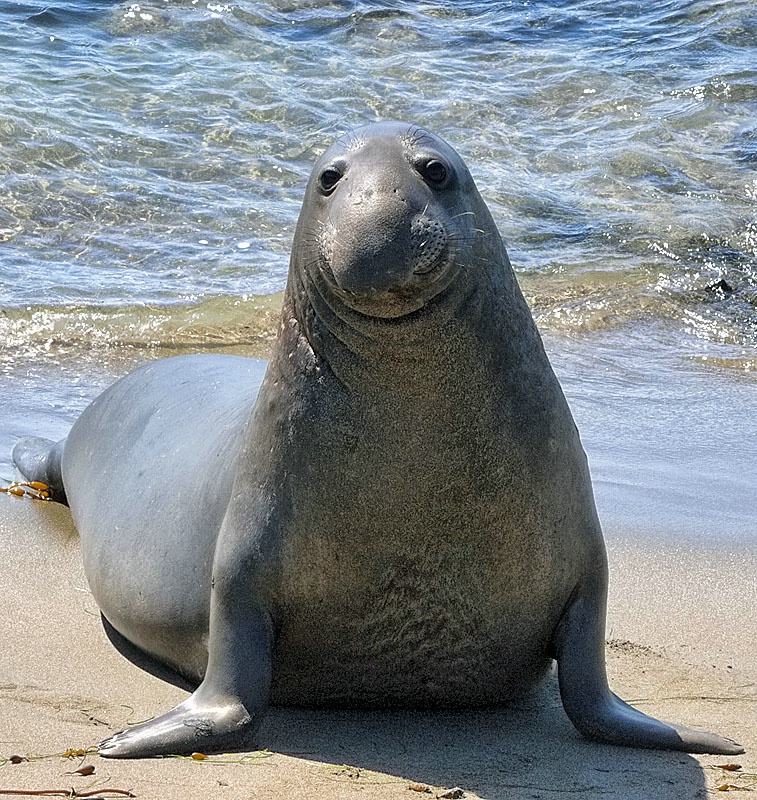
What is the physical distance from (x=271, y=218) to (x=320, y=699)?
7.98m

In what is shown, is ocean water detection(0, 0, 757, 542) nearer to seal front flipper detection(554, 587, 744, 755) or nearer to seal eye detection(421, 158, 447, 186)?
seal front flipper detection(554, 587, 744, 755)

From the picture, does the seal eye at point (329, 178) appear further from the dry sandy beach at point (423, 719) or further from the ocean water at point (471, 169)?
the ocean water at point (471, 169)

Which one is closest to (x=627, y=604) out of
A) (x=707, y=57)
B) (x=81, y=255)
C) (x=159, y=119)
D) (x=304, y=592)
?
(x=304, y=592)

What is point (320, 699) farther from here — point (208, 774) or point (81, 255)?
point (81, 255)

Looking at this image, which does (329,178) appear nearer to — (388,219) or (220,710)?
(388,219)

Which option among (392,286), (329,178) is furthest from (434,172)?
(392,286)

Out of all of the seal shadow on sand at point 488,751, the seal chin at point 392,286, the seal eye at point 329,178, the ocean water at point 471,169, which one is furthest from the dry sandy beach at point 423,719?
the seal eye at point 329,178

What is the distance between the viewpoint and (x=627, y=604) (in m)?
4.77

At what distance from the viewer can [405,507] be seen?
357cm

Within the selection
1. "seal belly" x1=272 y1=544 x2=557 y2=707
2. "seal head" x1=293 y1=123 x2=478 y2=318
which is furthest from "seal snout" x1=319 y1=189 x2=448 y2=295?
"seal belly" x1=272 y1=544 x2=557 y2=707

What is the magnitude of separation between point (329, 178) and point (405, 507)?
819mm

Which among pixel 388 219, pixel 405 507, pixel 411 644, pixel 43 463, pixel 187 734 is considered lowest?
pixel 43 463

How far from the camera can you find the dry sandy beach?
338 centimetres

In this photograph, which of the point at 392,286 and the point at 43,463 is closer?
the point at 392,286
